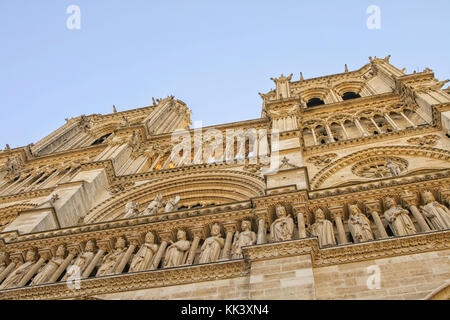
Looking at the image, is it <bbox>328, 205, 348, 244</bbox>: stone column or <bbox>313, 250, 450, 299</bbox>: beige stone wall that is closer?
<bbox>313, 250, 450, 299</bbox>: beige stone wall

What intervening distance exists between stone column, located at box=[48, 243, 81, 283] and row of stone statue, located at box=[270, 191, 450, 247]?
17.7 ft

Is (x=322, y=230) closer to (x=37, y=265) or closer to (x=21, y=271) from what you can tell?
(x=37, y=265)

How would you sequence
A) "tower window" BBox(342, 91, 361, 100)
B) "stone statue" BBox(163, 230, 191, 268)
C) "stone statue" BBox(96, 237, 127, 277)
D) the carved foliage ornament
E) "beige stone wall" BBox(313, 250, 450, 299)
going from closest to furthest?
"beige stone wall" BBox(313, 250, 450, 299) < "stone statue" BBox(163, 230, 191, 268) < "stone statue" BBox(96, 237, 127, 277) < the carved foliage ornament < "tower window" BBox(342, 91, 361, 100)

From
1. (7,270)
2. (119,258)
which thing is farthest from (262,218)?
(7,270)

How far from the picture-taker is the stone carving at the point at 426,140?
17622 millimetres

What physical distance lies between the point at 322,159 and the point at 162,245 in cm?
828

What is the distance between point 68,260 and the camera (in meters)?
12.5

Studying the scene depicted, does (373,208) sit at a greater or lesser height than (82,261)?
greater

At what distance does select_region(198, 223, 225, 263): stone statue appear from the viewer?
11.0m

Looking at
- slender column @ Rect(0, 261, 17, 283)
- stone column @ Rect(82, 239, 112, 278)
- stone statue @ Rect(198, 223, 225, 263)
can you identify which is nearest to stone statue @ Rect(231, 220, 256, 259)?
stone statue @ Rect(198, 223, 225, 263)

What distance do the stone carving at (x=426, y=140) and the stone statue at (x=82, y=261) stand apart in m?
12.3

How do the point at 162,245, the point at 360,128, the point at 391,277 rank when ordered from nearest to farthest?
the point at 391,277, the point at 162,245, the point at 360,128

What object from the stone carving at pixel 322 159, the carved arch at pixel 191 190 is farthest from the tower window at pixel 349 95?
the carved arch at pixel 191 190

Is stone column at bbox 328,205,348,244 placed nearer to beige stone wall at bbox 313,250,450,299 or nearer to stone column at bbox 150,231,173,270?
beige stone wall at bbox 313,250,450,299
